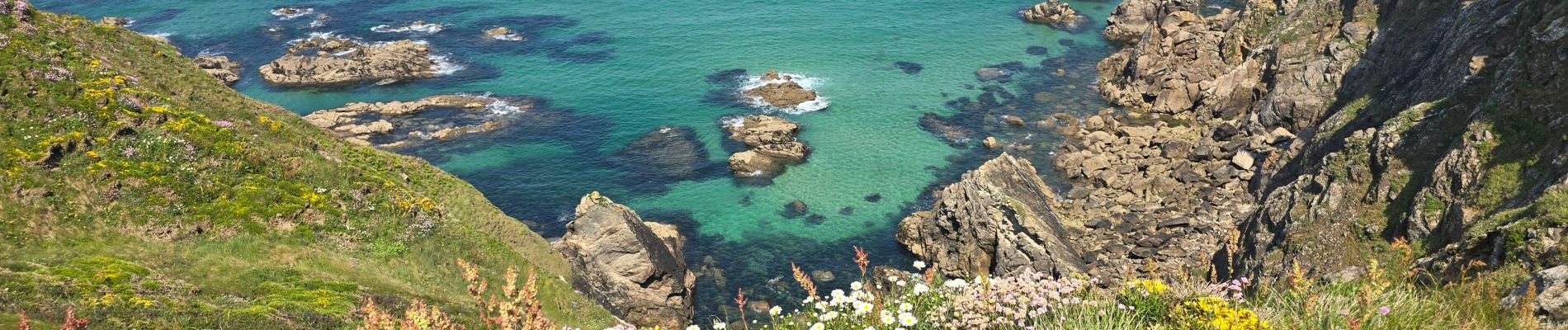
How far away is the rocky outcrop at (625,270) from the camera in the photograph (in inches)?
1815

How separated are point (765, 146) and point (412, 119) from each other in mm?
34429

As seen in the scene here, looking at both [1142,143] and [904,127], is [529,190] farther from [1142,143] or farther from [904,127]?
[1142,143]

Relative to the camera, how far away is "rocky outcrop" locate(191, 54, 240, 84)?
9075 centimetres

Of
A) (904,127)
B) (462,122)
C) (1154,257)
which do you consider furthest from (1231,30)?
(462,122)

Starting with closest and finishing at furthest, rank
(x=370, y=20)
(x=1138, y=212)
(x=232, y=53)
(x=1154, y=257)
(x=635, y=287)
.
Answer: (x=635, y=287)
(x=1154, y=257)
(x=1138, y=212)
(x=232, y=53)
(x=370, y=20)

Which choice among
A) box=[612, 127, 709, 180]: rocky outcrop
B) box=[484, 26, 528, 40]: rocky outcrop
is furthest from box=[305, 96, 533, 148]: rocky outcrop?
box=[484, 26, 528, 40]: rocky outcrop

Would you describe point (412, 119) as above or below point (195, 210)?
below

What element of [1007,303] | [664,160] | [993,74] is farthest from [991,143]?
[1007,303]

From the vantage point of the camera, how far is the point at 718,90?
86812mm

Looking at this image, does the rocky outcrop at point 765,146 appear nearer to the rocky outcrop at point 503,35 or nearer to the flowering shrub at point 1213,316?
the rocky outcrop at point 503,35

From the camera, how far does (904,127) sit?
252ft

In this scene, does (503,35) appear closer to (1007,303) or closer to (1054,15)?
(1054,15)

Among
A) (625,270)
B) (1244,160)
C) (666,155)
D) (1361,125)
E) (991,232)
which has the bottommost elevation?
(666,155)

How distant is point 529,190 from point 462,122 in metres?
18.5
